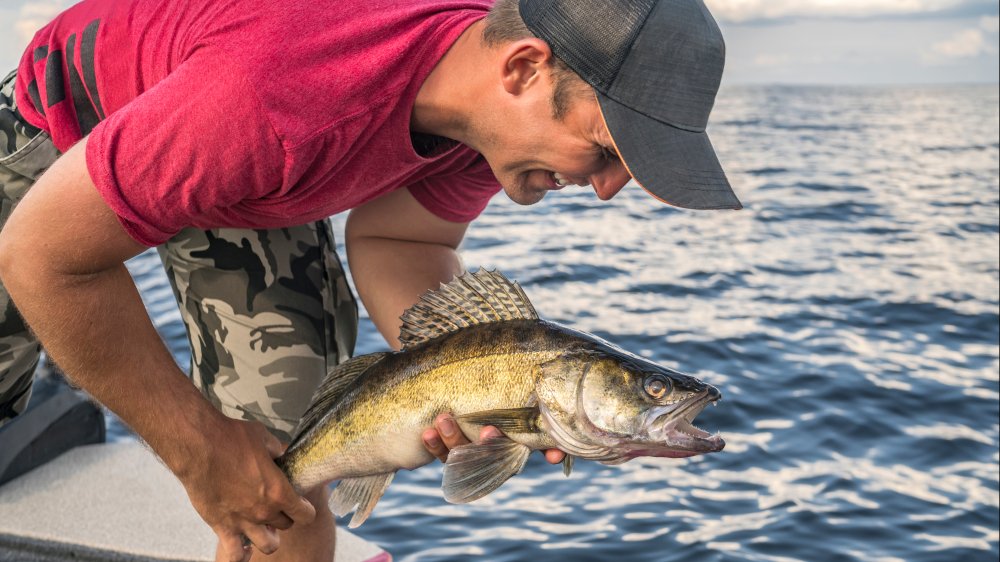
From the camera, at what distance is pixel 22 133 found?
3242 mm

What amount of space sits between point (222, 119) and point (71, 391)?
10.8 feet

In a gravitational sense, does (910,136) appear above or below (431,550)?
above

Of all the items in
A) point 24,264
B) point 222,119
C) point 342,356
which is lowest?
point 342,356

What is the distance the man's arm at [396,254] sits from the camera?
382cm

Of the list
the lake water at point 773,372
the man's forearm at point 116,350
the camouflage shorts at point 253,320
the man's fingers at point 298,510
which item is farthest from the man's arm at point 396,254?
the lake water at point 773,372

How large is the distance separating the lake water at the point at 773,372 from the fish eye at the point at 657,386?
3.55 metres

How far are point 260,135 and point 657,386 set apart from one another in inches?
46.6

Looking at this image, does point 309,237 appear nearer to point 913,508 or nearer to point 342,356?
point 342,356

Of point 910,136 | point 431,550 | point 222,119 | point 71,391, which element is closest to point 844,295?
point 431,550

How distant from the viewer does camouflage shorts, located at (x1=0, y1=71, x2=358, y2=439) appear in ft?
11.6

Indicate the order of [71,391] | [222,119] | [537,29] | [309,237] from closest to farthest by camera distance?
[222,119] < [537,29] < [309,237] < [71,391]

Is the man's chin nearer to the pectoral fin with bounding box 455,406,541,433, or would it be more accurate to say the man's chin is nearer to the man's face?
the man's face

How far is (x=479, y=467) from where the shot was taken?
3031mm

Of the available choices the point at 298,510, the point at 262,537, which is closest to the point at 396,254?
the point at 298,510
